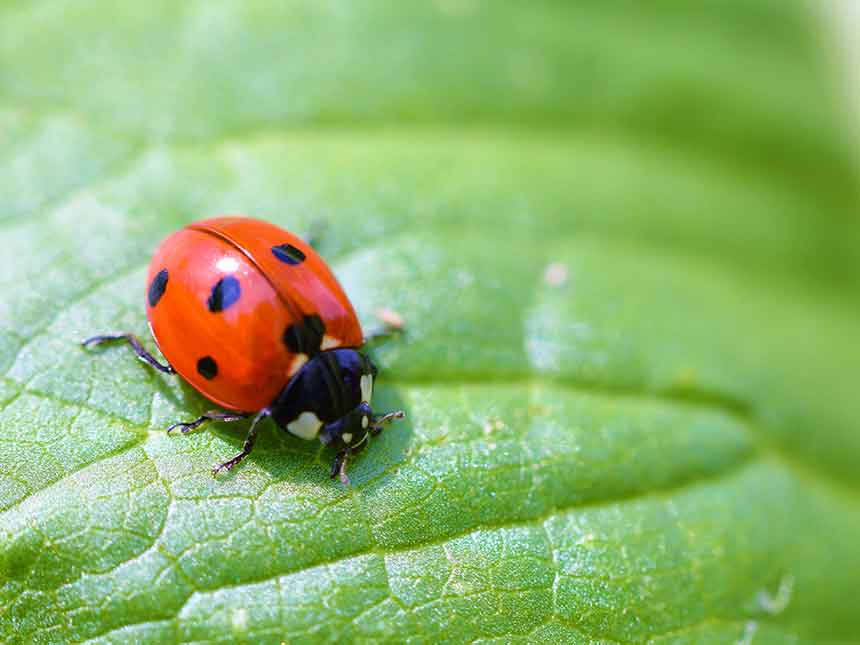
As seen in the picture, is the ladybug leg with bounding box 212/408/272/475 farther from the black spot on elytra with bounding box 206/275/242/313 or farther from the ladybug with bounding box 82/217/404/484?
the black spot on elytra with bounding box 206/275/242/313

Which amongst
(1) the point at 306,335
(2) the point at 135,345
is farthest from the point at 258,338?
(2) the point at 135,345

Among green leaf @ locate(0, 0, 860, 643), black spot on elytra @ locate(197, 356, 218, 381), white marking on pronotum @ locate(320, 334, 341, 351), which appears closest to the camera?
green leaf @ locate(0, 0, 860, 643)

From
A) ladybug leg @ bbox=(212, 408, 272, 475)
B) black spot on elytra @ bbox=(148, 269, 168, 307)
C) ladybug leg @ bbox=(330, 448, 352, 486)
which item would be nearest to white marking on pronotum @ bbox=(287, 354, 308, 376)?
ladybug leg @ bbox=(212, 408, 272, 475)

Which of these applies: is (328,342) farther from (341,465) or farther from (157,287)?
(157,287)

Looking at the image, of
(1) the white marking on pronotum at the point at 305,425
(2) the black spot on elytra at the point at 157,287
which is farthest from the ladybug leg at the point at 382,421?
(2) the black spot on elytra at the point at 157,287

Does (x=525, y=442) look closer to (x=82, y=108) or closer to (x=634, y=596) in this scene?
(x=634, y=596)

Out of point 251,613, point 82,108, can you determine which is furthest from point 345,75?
point 251,613

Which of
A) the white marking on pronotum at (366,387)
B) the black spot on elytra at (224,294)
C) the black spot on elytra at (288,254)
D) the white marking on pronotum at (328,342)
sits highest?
the black spot on elytra at (288,254)

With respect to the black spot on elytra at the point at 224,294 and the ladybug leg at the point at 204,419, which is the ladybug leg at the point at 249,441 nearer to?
the ladybug leg at the point at 204,419
